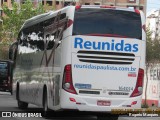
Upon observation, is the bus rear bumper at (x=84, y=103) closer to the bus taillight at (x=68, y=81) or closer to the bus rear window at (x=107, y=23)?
the bus taillight at (x=68, y=81)

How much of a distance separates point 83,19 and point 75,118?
4.38 metres

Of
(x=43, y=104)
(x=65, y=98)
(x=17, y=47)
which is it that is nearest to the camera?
(x=65, y=98)

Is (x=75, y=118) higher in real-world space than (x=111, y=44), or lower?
lower

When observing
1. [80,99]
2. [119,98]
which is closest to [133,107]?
[119,98]

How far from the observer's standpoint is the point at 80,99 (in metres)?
17.0

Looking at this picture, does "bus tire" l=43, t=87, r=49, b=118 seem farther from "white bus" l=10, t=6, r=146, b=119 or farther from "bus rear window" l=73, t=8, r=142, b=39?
"bus rear window" l=73, t=8, r=142, b=39

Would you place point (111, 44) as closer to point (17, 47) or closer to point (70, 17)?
point (70, 17)

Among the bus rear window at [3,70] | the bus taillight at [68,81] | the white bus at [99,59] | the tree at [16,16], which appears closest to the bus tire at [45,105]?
the white bus at [99,59]

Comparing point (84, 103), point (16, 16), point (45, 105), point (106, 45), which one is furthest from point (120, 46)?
point (16, 16)

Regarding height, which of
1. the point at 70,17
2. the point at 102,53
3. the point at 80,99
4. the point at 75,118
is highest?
the point at 70,17

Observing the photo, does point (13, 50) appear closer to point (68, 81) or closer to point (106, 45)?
point (68, 81)

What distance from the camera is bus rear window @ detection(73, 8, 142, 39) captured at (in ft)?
56.5

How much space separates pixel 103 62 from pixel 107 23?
1.20 m

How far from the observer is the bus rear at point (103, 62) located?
17.0 meters
